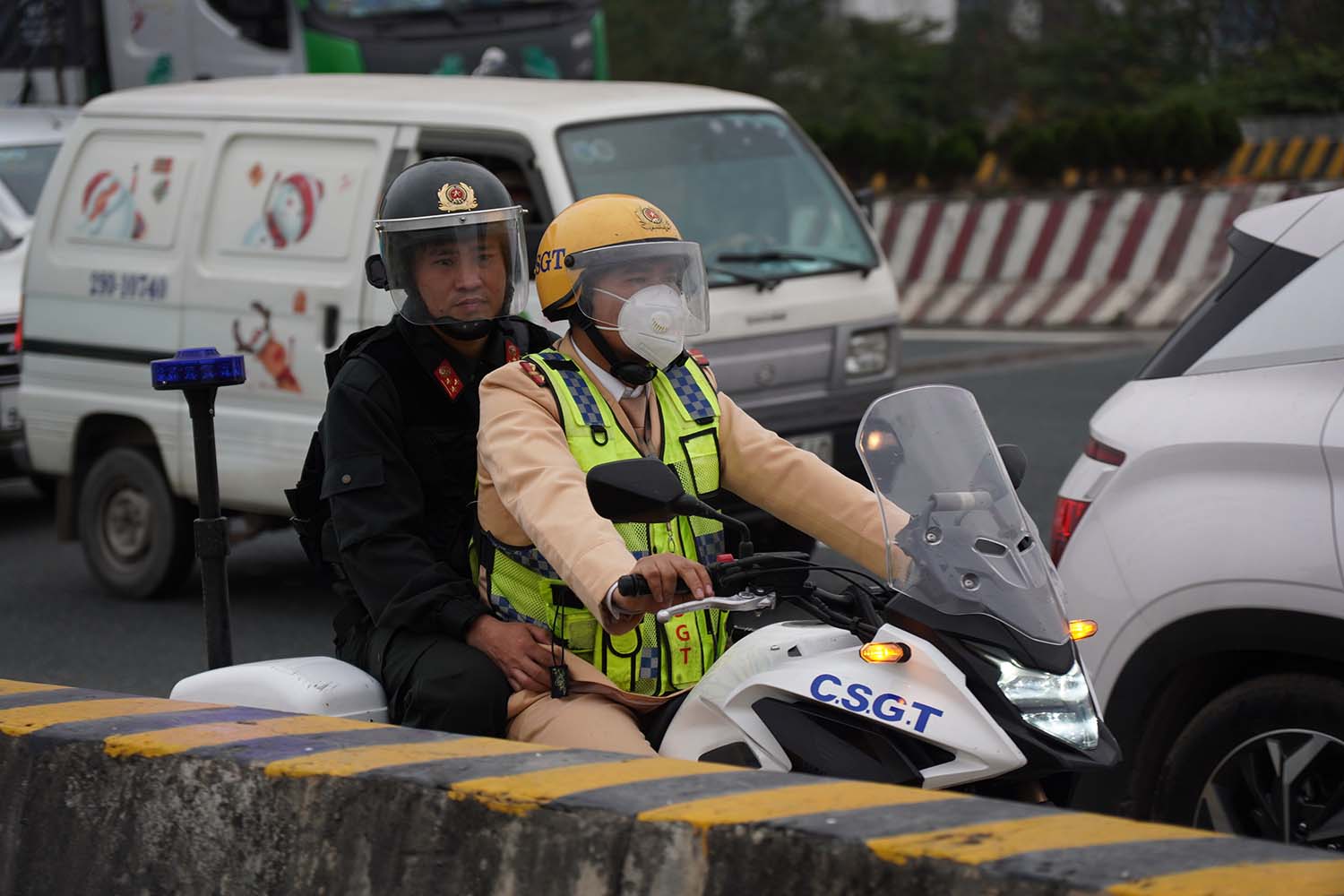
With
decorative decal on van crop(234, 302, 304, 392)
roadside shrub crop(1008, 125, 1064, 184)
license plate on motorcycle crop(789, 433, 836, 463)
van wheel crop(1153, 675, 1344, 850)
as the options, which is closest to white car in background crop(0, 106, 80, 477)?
decorative decal on van crop(234, 302, 304, 392)

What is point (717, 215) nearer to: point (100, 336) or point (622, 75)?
point (100, 336)

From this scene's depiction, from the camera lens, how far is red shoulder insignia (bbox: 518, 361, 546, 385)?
3.75m

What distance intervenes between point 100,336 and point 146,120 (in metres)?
0.98

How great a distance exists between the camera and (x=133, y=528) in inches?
348

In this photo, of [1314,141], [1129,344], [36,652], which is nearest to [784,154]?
[36,652]

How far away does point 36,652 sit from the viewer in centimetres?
777

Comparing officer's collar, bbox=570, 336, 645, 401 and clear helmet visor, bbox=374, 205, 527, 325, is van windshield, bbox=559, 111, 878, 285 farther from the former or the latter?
officer's collar, bbox=570, 336, 645, 401

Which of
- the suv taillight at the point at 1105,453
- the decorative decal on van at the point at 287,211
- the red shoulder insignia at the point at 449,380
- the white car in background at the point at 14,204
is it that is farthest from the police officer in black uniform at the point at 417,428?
the white car in background at the point at 14,204

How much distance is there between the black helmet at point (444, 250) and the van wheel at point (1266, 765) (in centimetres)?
178

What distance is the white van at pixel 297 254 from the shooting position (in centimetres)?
796

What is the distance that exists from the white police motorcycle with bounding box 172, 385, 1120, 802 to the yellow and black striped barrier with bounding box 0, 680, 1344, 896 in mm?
135

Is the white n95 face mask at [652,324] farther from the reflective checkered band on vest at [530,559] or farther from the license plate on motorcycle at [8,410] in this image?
the license plate on motorcycle at [8,410]

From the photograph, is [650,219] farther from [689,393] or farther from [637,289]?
[689,393]

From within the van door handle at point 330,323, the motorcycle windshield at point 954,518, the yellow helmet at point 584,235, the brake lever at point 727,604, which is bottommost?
the van door handle at point 330,323
